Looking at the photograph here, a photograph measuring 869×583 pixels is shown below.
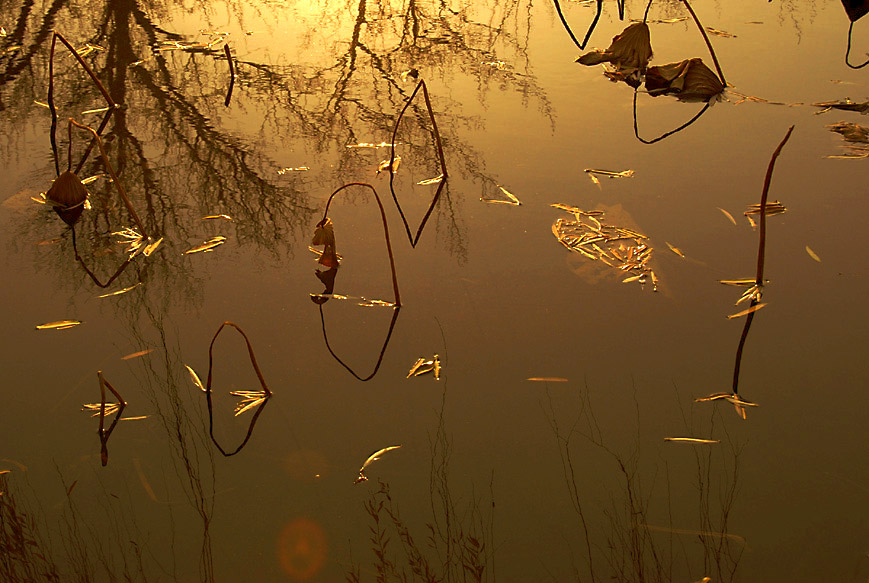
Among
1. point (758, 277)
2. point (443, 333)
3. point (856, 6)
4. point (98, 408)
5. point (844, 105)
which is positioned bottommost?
point (98, 408)

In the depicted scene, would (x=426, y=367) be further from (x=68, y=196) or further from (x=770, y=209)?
(x=68, y=196)

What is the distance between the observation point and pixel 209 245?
235 cm

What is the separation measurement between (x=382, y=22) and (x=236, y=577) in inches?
116

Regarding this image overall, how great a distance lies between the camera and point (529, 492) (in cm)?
158

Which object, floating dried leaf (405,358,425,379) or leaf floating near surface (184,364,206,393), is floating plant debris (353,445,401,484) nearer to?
floating dried leaf (405,358,425,379)

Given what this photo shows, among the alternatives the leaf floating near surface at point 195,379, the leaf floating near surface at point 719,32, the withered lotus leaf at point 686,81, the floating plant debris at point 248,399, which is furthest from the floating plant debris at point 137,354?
the leaf floating near surface at point 719,32

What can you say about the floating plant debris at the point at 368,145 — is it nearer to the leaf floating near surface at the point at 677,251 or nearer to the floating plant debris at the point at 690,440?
the leaf floating near surface at the point at 677,251

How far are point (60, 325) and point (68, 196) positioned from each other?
56 cm

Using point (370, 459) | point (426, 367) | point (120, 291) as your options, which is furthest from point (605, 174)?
point (120, 291)

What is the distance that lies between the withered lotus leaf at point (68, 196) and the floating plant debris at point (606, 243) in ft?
4.58

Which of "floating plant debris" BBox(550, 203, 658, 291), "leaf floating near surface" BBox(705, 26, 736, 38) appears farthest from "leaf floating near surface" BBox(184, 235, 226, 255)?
"leaf floating near surface" BBox(705, 26, 736, 38)

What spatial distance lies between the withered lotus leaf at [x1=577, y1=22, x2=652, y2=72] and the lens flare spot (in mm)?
2373

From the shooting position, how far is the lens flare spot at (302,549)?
146 cm

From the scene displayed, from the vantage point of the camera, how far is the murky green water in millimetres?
1511
